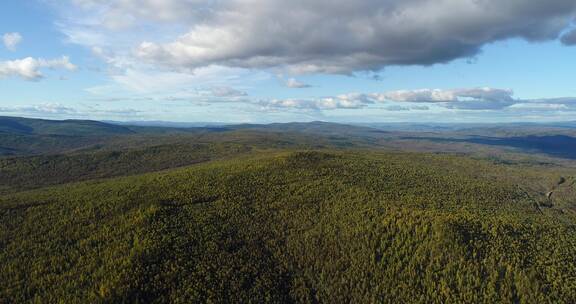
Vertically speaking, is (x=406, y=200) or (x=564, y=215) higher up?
(x=406, y=200)

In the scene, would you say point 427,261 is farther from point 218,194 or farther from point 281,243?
point 218,194

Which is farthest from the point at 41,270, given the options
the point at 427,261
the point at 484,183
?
the point at 484,183

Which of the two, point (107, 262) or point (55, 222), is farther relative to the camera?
point (55, 222)

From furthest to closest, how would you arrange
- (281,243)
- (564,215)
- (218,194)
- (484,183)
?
(484,183) → (564,215) → (218,194) → (281,243)
